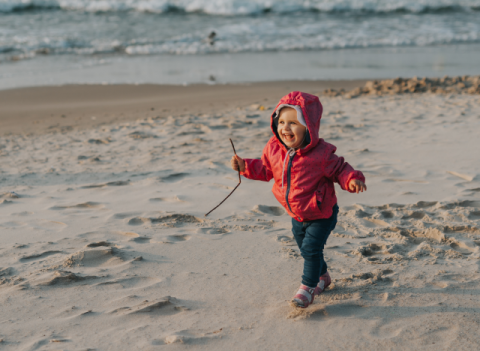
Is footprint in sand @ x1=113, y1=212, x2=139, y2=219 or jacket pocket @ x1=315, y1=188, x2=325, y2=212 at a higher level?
jacket pocket @ x1=315, y1=188, x2=325, y2=212

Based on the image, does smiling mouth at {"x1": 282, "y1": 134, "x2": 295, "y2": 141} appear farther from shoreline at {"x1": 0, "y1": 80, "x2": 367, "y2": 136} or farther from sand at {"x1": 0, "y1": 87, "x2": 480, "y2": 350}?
shoreline at {"x1": 0, "y1": 80, "x2": 367, "y2": 136}

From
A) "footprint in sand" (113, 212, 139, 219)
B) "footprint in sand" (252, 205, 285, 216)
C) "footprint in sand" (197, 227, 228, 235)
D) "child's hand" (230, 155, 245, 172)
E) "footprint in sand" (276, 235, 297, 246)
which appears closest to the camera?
"child's hand" (230, 155, 245, 172)

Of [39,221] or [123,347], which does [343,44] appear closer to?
[39,221]

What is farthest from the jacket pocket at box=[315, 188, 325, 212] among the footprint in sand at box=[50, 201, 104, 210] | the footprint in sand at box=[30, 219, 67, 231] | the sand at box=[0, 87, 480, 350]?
the footprint in sand at box=[50, 201, 104, 210]

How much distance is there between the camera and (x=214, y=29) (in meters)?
19.5

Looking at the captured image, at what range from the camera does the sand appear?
215 centimetres

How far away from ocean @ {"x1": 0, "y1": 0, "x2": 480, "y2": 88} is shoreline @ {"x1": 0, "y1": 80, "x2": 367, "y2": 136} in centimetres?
119

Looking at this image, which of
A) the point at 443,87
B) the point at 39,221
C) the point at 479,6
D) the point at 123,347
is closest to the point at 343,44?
the point at 443,87

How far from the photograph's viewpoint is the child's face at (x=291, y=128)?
2250 millimetres

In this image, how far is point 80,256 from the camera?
283 cm

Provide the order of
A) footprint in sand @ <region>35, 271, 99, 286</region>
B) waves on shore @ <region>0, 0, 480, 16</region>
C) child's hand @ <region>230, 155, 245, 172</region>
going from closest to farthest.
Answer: child's hand @ <region>230, 155, 245, 172</region>, footprint in sand @ <region>35, 271, 99, 286</region>, waves on shore @ <region>0, 0, 480, 16</region>

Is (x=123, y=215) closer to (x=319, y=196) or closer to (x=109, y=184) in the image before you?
(x=109, y=184)

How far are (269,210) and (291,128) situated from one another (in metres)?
1.54

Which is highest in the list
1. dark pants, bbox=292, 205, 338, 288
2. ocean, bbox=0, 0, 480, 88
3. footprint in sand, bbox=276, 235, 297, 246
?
ocean, bbox=0, 0, 480, 88
